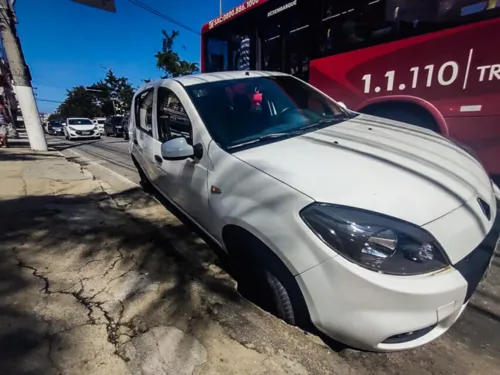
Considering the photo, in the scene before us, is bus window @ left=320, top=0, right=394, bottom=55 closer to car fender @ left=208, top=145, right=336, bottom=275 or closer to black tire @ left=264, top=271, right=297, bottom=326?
car fender @ left=208, top=145, right=336, bottom=275

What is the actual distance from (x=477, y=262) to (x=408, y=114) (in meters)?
3.02

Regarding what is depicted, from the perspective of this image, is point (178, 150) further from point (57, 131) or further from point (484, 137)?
point (57, 131)

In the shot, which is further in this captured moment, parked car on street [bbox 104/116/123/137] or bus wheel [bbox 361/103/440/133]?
parked car on street [bbox 104/116/123/137]

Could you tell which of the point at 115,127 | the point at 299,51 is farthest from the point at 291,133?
the point at 115,127

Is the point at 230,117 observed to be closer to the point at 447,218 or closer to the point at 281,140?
the point at 281,140

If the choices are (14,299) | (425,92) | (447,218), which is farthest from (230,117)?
(425,92)

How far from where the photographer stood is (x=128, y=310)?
2.10 metres

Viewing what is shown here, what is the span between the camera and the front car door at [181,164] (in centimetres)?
234

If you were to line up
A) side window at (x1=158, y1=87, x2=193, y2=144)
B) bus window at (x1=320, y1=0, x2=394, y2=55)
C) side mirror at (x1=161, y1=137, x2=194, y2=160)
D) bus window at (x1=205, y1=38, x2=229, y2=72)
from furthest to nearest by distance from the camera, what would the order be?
bus window at (x1=205, y1=38, x2=229, y2=72)
bus window at (x1=320, y1=0, x2=394, y2=55)
side window at (x1=158, y1=87, x2=193, y2=144)
side mirror at (x1=161, y1=137, x2=194, y2=160)

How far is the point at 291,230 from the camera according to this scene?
1.55 metres

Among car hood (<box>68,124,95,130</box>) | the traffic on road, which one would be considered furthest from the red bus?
car hood (<box>68,124,95,130</box>)

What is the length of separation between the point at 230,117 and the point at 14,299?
6.78ft

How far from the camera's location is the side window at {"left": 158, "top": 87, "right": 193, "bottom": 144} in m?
2.64

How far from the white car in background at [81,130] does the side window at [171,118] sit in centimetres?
1960
